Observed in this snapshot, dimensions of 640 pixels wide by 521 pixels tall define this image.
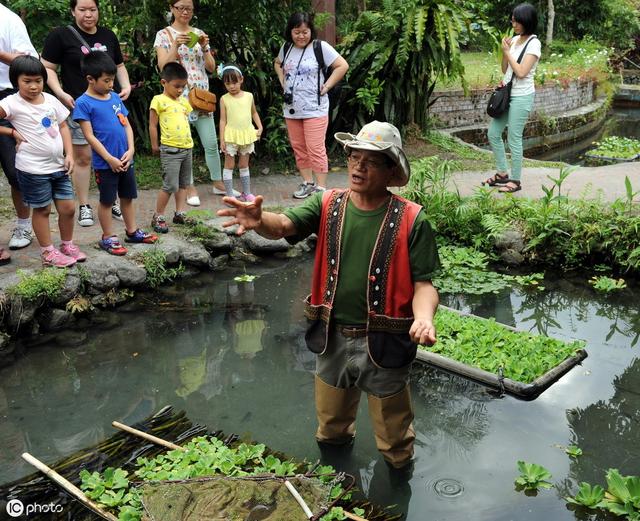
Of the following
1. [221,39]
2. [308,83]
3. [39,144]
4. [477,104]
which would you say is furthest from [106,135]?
[477,104]

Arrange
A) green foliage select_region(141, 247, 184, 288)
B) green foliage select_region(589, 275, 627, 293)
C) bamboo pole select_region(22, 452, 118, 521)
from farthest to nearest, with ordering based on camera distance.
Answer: green foliage select_region(589, 275, 627, 293)
green foliage select_region(141, 247, 184, 288)
bamboo pole select_region(22, 452, 118, 521)

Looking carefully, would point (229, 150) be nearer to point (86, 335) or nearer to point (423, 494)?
point (86, 335)

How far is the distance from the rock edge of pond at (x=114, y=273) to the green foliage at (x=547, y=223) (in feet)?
4.78

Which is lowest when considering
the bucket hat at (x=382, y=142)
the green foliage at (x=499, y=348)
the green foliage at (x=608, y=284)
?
the green foliage at (x=608, y=284)

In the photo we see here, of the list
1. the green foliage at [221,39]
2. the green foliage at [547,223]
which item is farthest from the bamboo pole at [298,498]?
the green foliage at [221,39]

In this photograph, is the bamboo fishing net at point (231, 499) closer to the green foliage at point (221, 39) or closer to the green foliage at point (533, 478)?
the green foliage at point (533, 478)

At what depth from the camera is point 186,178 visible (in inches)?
273

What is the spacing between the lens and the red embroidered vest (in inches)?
127

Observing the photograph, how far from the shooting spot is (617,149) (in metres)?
Answer: 13.4

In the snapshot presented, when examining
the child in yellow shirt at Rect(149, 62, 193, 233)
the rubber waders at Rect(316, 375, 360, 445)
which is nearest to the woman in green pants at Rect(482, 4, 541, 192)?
the child in yellow shirt at Rect(149, 62, 193, 233)

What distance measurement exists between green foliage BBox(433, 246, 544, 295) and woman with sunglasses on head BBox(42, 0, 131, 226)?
3.56m

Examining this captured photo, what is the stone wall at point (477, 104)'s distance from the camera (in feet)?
42.7

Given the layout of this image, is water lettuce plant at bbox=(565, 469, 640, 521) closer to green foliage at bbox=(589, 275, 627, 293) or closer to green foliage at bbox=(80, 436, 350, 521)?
green foliage at bbox=(80, 436, 350, 521)

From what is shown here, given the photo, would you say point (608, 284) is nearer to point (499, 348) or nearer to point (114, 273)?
point (499, 348)
